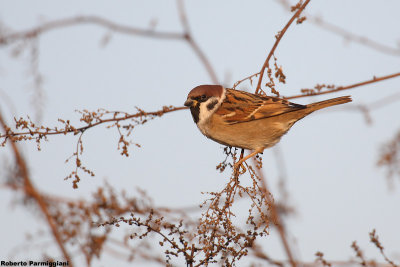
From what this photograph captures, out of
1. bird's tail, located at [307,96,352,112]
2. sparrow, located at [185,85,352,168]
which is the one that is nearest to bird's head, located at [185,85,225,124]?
sparrow, located at [185,85,352,168]

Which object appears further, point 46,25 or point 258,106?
point 258,106

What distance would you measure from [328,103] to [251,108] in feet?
2.20

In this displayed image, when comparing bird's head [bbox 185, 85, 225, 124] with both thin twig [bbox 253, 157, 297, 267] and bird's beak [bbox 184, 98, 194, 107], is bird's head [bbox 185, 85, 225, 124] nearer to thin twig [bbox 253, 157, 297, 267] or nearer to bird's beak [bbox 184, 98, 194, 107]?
bird's beak [bbox 184, 98, 194, 107]

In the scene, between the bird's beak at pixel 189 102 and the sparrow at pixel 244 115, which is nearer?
the bird's beak at pixel 189 102

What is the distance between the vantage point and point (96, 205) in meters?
3.16

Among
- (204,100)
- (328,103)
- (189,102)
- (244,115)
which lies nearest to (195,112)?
(204,100)

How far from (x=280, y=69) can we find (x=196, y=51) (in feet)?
2.53

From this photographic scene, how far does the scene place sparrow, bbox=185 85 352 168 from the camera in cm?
393

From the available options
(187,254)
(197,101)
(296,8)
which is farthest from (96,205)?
(296,8)

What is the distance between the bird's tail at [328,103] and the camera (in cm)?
403

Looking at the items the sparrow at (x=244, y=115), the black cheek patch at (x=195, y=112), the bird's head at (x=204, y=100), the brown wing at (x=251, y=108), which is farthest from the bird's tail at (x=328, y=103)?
the black cheek patch at (x=195, y=112)

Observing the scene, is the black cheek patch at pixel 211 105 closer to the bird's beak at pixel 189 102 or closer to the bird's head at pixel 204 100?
the bird's head at pixel 204 100

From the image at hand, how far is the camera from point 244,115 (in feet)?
13.7

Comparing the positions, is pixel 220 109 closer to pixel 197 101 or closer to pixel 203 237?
pixel 197 101
